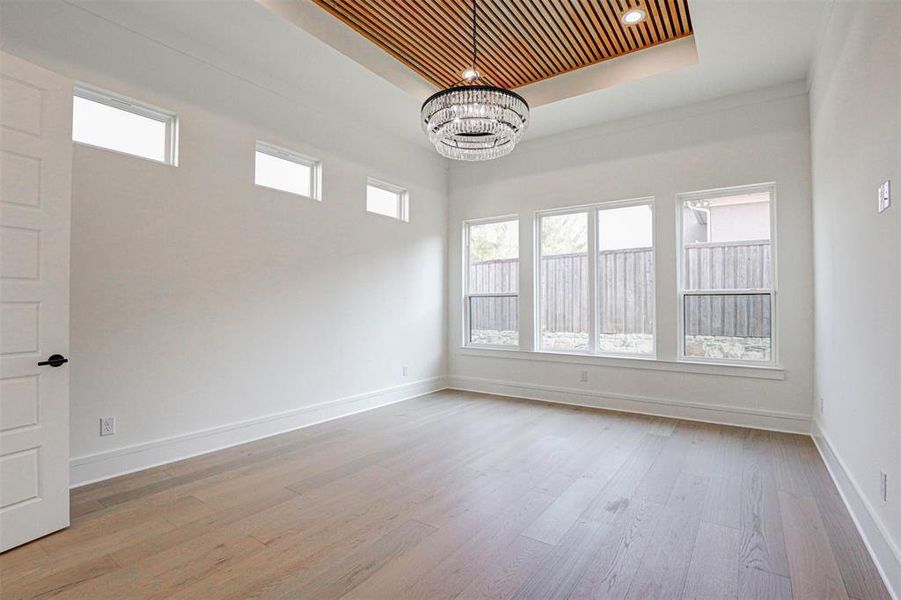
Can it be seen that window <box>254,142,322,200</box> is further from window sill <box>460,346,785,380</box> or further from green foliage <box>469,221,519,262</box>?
window sill <box>460,346,785,380</box>

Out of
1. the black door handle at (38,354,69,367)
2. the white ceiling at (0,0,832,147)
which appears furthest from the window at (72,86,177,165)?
the black door handle at (38,354,69,367)

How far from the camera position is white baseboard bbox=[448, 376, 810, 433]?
434 centimetres

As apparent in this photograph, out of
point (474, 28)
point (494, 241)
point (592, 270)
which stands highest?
point (474, 28)

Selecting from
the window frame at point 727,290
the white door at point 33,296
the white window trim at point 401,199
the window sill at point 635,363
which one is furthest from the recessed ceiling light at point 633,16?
the white door at point 33,296

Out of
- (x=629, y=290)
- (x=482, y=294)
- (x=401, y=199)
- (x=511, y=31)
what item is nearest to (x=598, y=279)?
(x=629, y=290)

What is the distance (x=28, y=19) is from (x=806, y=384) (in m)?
6.65

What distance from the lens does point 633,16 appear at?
12.0ft

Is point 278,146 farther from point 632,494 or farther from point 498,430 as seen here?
point 632,494

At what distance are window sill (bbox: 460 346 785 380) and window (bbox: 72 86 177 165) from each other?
165 inches

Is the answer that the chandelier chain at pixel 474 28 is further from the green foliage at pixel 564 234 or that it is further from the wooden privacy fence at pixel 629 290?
the wooden privacy fence at pixel 629 290

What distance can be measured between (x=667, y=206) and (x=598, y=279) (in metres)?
1.09

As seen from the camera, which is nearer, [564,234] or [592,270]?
[592,270]

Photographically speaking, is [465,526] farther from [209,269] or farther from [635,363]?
[635,363]

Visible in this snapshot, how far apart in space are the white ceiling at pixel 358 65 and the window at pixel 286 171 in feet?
1.87
